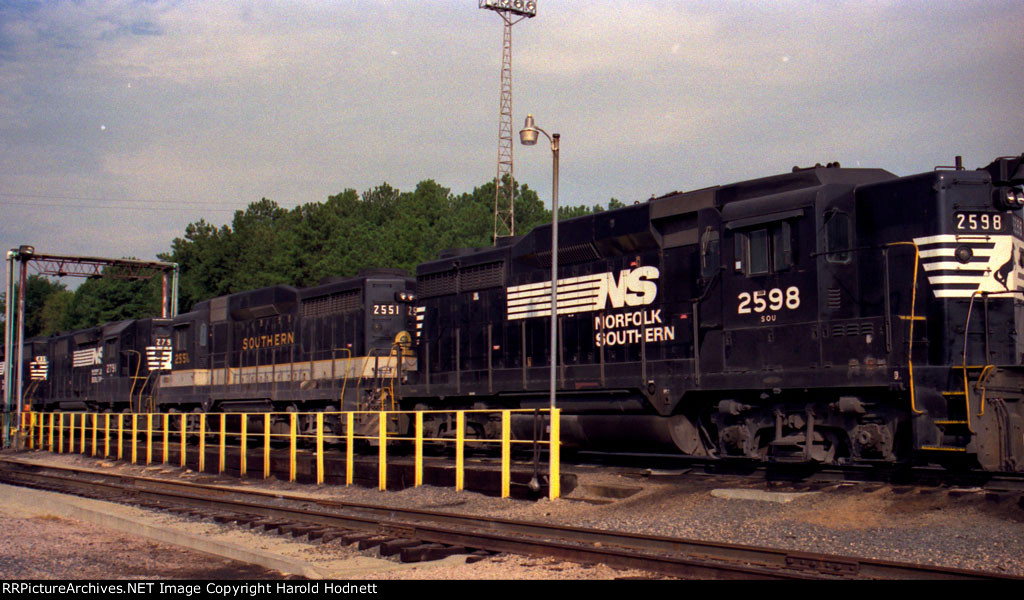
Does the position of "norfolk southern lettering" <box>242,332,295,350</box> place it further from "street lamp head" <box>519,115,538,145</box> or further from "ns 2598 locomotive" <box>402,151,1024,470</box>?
"street lamp head" <box>519,115,538,145</box>

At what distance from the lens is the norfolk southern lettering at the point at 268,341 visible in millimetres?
21578

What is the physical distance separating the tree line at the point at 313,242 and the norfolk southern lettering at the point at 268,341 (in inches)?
1126

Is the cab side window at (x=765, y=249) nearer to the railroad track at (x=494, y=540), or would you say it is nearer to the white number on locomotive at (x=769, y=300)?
the white number on locomotive at (x=769, y=300)

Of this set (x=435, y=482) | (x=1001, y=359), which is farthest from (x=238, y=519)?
(x=1001, y=359)

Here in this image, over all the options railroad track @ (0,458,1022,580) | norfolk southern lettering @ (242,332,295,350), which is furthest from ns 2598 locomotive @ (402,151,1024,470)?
norfolk southern lettering @ (242,332,295,350)

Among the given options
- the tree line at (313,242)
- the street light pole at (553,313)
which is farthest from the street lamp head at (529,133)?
the tree line at (313,242)

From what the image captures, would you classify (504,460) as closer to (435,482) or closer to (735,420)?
(435,482)

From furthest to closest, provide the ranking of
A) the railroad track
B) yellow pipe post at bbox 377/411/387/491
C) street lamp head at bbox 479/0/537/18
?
street lamp head at bbox 479/0/537/18
yellow pipe post at bbox 377/411/387/491
the railroad track

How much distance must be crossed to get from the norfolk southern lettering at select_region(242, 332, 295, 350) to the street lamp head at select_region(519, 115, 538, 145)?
10.2 meters

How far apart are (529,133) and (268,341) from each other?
1136 centimetres

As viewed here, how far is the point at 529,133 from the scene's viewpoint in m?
13.3

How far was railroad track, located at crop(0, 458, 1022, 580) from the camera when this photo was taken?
660cm
